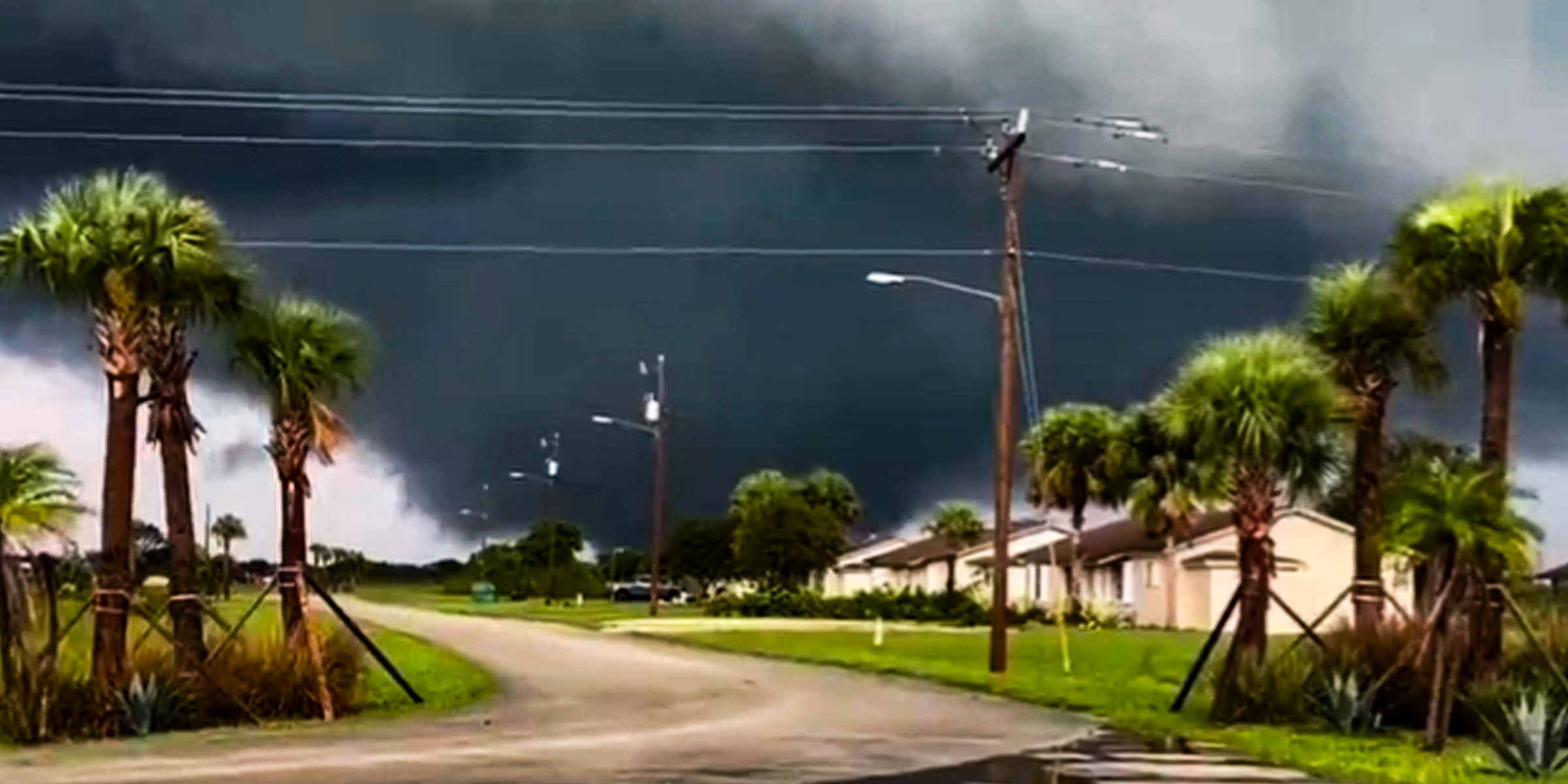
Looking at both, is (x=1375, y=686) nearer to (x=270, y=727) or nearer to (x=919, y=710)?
(x=919, y=710)

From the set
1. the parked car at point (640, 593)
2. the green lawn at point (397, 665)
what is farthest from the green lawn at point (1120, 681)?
the parked car at point (640, 593)

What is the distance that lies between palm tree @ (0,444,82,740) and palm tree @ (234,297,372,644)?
175 inches

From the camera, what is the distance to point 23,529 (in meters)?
27.9

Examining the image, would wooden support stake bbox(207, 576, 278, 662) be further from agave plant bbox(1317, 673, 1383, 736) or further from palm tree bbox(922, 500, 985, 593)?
palm tree bbox(922, 500, 985, 593)

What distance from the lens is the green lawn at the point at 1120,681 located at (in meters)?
25.3

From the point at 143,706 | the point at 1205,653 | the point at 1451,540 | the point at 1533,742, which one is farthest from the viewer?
the point at 1205,653

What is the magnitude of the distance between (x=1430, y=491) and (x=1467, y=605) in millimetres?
2194

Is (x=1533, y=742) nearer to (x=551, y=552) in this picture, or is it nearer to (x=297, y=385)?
(x=297, y=385)

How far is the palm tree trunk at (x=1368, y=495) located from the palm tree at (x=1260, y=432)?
37cm

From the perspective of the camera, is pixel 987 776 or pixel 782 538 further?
pixel 782 538

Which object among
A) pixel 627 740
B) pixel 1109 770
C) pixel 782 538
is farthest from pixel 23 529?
pixel 782 538

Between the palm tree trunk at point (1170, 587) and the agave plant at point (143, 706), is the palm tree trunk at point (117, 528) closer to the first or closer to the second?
the agave plant at point (143, 706)

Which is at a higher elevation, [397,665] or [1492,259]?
[1492,259]

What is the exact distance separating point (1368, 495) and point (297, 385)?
1553 cm
